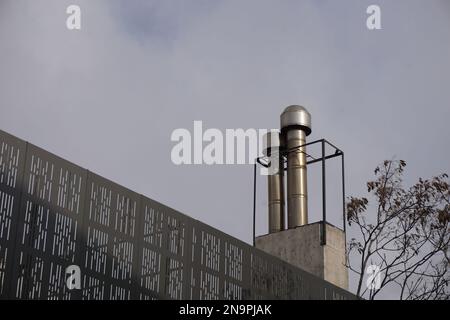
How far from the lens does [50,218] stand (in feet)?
33.3

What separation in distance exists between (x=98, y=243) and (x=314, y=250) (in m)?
Answer: 9.85

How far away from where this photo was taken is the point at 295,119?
22906 mm

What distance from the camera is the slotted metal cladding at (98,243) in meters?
9.67

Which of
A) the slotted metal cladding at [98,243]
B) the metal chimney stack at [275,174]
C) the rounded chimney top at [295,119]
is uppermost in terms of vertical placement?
the rounded chimney top at [295,119]

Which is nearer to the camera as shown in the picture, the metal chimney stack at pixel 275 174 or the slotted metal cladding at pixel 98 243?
the slotted metal cladding at pixel 98 243

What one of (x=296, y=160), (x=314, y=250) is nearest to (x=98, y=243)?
(x=314, y=250)

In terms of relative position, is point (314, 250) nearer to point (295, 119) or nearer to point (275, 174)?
point (275, 174)

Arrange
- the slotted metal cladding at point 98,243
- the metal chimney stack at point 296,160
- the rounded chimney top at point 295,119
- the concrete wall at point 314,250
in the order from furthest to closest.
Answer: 1. the rounded chimney top at point 295,119
2. the metal chimney stack at point 296,160
3. the concrete wall at point 314,250
4. the slotted metal cladding at point 98,243

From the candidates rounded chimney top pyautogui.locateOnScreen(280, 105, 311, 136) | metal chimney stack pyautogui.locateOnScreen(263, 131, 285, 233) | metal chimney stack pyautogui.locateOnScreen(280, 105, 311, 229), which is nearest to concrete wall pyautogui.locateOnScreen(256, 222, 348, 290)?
metal chimney stack pyautogui.locateOnScreen(280, 105, 311, 229)

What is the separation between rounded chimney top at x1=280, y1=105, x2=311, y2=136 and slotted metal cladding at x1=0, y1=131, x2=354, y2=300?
9555 millimetres

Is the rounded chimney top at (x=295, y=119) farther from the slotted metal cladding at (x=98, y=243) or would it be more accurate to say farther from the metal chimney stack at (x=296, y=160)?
A: the slotted metal cladding at (x=98, y=243)

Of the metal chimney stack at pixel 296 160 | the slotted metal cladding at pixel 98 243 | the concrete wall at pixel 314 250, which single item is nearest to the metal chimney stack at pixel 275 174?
the metal chimney stack at pixel 296 160
